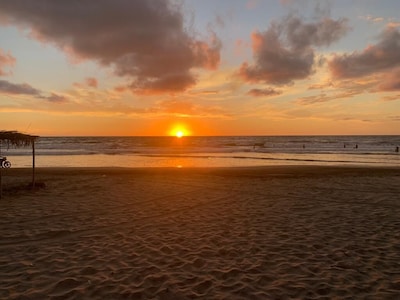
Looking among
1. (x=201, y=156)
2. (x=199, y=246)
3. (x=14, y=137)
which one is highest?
(x=14, y=137)

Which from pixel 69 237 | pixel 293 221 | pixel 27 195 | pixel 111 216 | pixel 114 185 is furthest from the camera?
pixel 114 185

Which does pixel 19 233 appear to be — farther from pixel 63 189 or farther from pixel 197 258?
pixel 63 189

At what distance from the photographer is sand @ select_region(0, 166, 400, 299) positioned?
5922 millimetres

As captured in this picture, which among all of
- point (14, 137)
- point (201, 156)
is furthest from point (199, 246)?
point (201, 156)

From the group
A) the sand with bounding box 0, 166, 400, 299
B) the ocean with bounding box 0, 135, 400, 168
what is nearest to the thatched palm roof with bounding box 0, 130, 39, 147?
the ocean with bounding box 0, 135, 400, 168

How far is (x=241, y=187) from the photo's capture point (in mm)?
17906

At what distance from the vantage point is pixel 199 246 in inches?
321

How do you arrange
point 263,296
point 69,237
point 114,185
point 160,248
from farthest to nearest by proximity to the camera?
1. point 114,185
2. point 69,237
3. point 160,248
4. point 263,296

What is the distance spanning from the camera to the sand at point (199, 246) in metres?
5.92

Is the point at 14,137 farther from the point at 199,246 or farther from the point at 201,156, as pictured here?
the point at 201,156

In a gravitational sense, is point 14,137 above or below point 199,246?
above

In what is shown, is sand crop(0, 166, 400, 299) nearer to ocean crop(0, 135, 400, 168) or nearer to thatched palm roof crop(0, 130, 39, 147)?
thatched palm roof crop(0, 130, 39, 147)

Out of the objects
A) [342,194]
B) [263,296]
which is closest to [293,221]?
[263,296]

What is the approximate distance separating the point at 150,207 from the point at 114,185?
6394 mm
